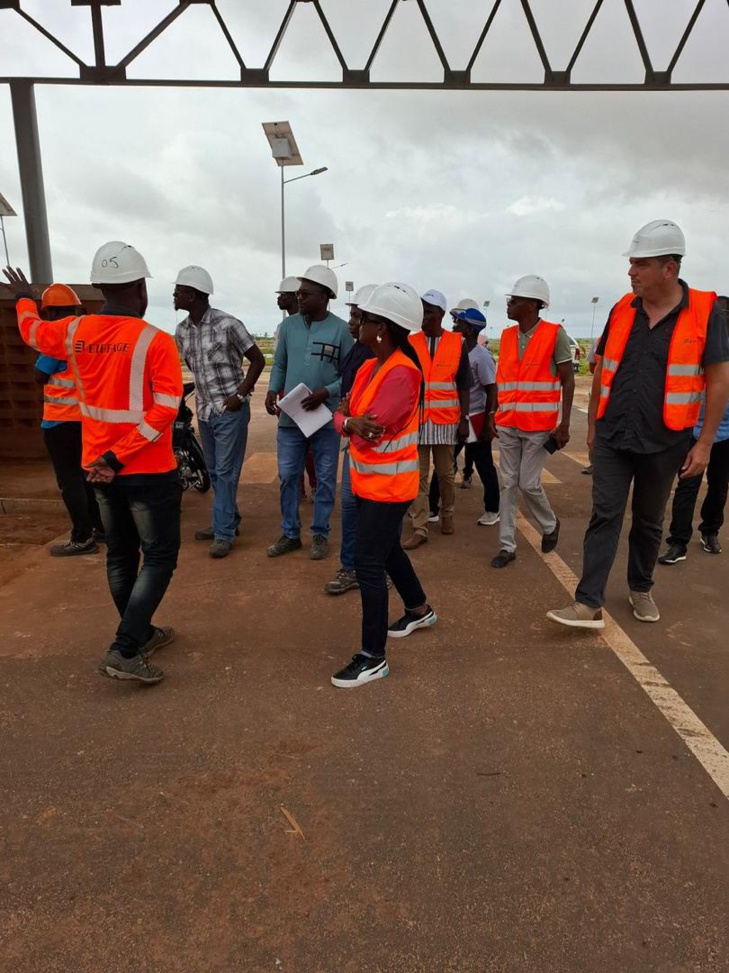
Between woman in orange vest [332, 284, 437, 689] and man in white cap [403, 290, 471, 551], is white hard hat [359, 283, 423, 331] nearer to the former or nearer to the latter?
woman in orange vest [332, 284, 437, 689]

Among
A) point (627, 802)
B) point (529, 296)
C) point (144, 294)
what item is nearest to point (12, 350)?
point (144, 294)

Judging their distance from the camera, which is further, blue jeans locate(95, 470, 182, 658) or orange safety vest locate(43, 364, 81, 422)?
orange safety vest locate(43, 364, 81, 422)

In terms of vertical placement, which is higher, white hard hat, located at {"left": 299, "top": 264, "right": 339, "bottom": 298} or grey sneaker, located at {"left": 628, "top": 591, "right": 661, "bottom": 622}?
white hard hat, located at {"left": 299, "top": 264, "right": 339, "bottom": 298}

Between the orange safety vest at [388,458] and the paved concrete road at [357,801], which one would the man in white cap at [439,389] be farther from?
the orange safety vest at [388,458]

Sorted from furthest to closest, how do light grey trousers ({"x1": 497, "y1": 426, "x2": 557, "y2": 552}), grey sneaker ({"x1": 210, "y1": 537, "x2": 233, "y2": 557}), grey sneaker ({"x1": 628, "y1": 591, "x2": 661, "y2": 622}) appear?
grey sneaker ({"x1": 210, "y1": 537, "x2": 233, "y2": 557}), light grey trousers ({"x1": 497, "y1": 426, "x2": 557, "y2": 552}), grey sneaker ({"x1": 628, "y1": 591, "x2": 661, "y2": 622})

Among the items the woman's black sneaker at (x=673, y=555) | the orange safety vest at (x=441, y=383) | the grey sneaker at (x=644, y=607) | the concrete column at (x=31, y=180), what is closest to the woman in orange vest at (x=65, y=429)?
the orange safety vest at (x=441, y=383)

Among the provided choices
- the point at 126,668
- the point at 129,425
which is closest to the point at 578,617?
the point at 126,668

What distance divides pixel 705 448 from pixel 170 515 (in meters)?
2.97

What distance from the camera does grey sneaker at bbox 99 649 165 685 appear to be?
122 inches

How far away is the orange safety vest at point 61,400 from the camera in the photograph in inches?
199

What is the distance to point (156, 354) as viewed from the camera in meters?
2.97

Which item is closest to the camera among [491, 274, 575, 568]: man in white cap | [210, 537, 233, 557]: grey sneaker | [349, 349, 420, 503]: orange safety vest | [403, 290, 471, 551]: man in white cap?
[349, 349, 420, 503]: orange safety vest

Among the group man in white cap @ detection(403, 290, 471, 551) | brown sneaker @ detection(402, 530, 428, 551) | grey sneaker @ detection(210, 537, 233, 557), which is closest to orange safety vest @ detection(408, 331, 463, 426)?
man in white cap @ detection(403, 290, 471, 551)

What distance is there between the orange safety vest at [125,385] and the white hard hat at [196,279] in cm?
201
